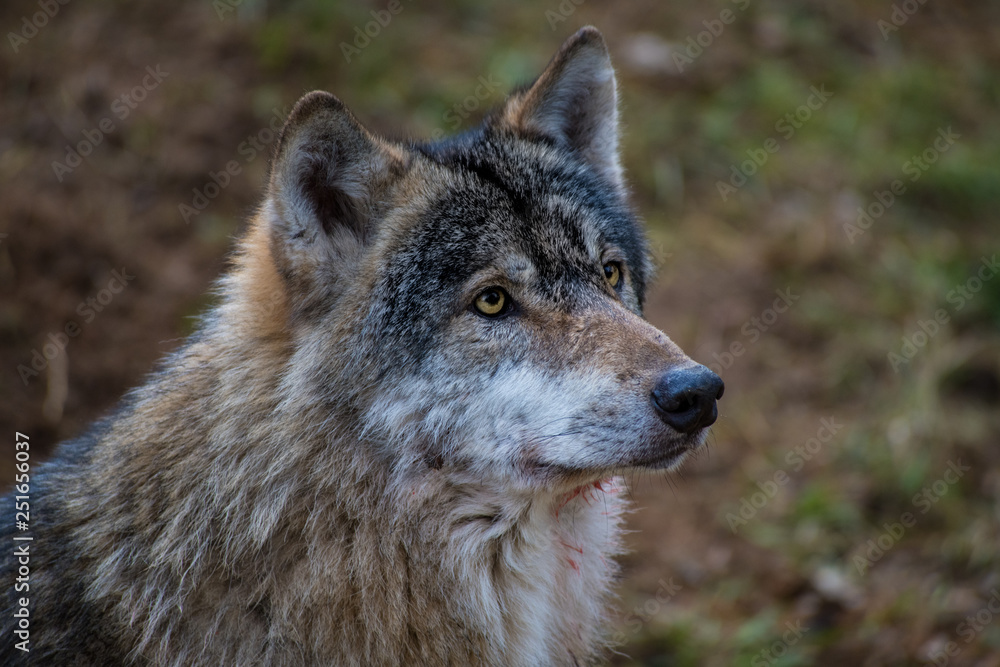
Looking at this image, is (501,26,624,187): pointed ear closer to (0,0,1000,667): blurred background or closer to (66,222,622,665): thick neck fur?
(66,222,622,665): thick neck fur

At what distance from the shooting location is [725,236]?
7.66m

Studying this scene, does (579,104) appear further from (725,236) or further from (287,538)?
(725,236)

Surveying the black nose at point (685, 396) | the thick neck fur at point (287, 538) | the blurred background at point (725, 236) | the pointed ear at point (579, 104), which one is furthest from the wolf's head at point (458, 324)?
the blurred background at point (725, 236)

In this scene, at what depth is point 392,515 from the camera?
3.13 m

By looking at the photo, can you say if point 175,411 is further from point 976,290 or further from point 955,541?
point 976,290

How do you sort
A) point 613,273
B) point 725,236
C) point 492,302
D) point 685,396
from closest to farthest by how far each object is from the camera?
point 685,396
point 492,302
point 613,273
point 725,236

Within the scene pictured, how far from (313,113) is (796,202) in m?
6.10

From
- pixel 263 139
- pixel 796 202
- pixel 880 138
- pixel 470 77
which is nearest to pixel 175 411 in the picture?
pixel 263 139

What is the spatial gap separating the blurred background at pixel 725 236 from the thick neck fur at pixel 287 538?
170 centimetres

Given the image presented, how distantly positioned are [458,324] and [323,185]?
28.8 inches

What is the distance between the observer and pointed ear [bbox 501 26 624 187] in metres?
3.87

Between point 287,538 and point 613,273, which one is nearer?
point 287,538

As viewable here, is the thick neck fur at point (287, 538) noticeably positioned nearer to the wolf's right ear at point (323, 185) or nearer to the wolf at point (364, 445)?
the wolf at point (364, 445)

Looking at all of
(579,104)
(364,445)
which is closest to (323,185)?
(364,445)
